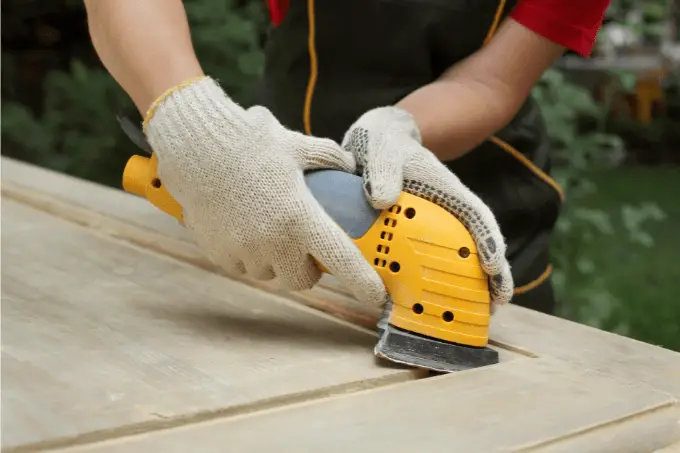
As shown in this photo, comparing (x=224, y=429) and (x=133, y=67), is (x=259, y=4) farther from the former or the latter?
(x=224, y=429)

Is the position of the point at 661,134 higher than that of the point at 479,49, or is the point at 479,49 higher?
the point at 479,49

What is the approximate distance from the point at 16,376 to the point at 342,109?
701mm

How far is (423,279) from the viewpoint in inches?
29.4

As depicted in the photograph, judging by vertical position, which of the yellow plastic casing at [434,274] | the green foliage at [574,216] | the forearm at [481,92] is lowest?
the green foliage at [574,216]

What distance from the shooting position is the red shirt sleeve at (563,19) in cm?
106

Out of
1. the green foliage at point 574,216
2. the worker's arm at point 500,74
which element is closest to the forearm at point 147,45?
the worker's arm at point 500,74

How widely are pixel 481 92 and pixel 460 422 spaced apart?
23.9 inches

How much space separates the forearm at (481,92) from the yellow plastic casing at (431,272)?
0.33m

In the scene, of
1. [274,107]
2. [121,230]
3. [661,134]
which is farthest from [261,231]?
[661,134]

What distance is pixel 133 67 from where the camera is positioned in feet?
2.87

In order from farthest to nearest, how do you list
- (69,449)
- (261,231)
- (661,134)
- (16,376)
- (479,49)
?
(661,134) < (479,49) < (261,231) < (16,376) < (69,449)

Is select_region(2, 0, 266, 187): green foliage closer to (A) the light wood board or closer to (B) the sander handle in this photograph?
(A) the light wood board

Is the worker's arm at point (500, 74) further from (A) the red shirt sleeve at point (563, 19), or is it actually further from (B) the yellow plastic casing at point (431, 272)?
(B) the yellow plastic casing at point (431, 272)

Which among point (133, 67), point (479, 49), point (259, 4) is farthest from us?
point (259, 4)
